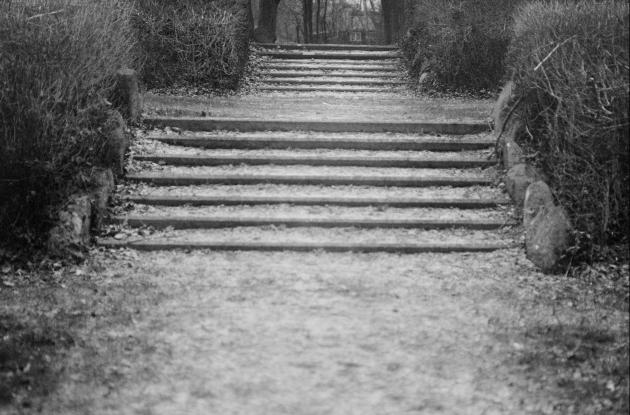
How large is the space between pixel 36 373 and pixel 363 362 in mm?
2473

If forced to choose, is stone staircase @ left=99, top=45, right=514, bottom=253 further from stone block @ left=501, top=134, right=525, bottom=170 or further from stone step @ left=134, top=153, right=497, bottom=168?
stone block @ left=501, top=134, right=525, bottom=170

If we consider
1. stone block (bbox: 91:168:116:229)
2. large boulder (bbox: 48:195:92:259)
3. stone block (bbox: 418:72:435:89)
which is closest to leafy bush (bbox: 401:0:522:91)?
stone block (bbox: 418:72:435:89)

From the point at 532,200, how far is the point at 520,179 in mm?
682

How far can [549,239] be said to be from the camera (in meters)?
7.56

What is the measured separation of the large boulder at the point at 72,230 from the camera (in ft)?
25.3

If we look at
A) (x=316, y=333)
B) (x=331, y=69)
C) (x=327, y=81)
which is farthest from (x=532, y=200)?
(x=331, y=69)

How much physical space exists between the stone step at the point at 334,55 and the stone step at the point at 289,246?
1133cm

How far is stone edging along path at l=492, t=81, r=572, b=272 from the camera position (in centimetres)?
753

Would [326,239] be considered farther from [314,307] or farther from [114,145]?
[114,145]

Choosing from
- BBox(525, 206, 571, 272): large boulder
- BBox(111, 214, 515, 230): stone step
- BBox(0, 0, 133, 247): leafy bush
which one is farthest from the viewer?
BBox(111, 214, 515, 230): stone step

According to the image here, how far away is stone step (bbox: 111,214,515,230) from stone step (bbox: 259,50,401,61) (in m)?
10.8

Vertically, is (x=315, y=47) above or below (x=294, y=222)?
above

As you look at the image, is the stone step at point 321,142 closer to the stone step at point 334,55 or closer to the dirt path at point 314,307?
the dirt path at point 314,307

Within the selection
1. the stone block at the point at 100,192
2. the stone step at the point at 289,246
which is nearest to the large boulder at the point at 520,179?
the stone step at the point at 289,246
